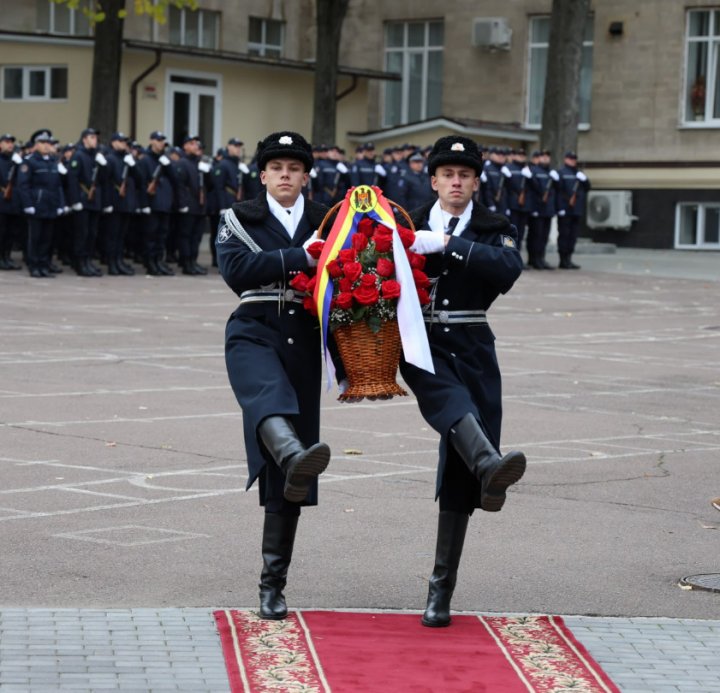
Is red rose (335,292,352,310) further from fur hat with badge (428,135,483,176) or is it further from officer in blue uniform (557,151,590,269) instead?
officer in blue uniform (557,151,590,269)

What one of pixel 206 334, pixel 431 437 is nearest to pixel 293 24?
pixel 206 334

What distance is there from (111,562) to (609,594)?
2150 mm

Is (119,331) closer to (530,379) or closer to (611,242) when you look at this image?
(530,379)

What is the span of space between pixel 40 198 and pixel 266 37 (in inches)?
771

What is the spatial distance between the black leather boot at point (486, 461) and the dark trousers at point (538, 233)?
23.8 m

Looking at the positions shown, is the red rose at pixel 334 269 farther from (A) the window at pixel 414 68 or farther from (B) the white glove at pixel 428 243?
(A) the window at pixel 414 68

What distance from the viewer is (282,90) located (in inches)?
1495

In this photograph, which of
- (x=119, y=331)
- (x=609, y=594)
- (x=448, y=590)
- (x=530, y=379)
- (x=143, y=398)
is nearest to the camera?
(x=448, y=590)

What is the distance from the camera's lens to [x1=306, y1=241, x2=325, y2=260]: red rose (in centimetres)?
627

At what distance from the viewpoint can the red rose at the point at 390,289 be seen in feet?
20.2

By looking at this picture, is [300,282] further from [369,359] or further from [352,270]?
[369,359]

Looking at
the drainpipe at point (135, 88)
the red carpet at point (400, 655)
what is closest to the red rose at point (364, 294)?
the red carpet at point (400, 655)

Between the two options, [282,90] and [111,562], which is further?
[282,90]

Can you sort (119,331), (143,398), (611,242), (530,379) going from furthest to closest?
(611,242) → (119,331) → (530,379) → (143,398)
